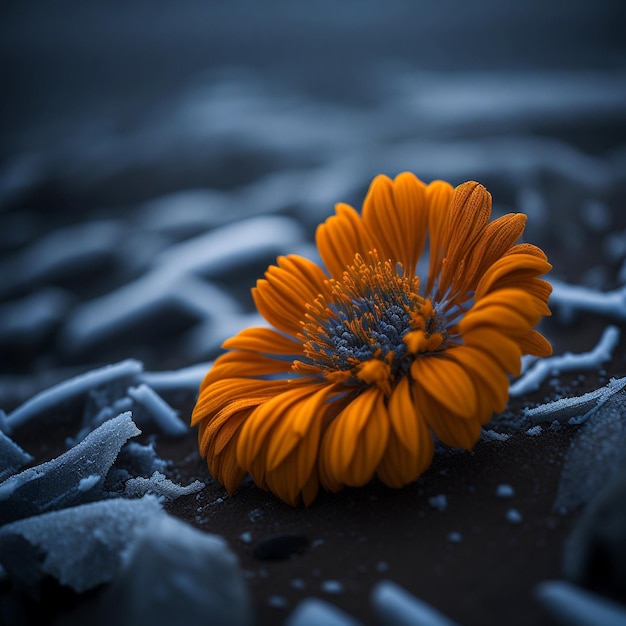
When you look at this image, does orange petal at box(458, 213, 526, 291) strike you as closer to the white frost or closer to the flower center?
the flower center

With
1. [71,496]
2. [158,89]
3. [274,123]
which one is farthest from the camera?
[158,89]

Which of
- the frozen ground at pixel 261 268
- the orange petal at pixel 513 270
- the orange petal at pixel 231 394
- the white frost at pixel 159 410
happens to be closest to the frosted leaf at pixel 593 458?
the frozen ground at pixel 261 268

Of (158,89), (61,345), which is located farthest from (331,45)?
(61,345)

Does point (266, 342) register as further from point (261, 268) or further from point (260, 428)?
point (261, 268)

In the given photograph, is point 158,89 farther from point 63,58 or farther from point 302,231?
point 302,231

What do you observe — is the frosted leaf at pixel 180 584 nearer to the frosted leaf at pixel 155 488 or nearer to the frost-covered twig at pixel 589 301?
the frosted leaf at pixel 155 488

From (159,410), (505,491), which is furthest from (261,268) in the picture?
(505,491)

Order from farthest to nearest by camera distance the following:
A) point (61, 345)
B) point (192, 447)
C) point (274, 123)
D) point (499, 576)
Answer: point (274, 123)
point (61, 345)
point (192, 447)
point (499, 576)
